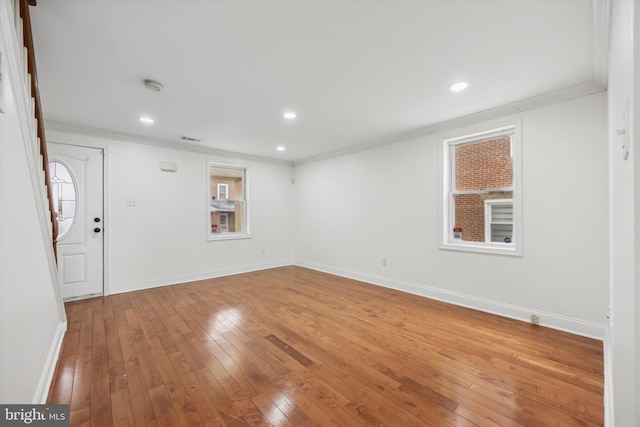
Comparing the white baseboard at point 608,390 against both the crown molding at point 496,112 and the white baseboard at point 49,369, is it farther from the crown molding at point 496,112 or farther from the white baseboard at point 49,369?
the white baseboard at point 49,369

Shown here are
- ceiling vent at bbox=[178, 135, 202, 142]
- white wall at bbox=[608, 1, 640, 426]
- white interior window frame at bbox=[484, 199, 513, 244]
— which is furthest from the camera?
ceiling vent at bbox=[178, 135, 202, 142]

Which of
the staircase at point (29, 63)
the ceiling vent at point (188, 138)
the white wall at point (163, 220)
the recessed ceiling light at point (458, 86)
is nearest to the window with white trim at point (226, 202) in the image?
the white wall at point (163, 220)

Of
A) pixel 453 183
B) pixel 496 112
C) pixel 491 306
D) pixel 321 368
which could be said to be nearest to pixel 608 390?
pixel 491 306

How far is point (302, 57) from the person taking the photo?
2107mm

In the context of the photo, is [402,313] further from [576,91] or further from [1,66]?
[1,66]

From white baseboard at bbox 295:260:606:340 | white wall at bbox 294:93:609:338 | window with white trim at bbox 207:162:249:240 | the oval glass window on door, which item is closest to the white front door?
the oval glass window on door

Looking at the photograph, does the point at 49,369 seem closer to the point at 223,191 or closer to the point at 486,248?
the point at 223,191

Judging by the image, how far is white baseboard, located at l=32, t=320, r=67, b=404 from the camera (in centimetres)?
166

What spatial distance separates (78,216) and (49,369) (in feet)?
8.68

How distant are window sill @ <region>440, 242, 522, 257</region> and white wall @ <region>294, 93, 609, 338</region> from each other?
0.07 m

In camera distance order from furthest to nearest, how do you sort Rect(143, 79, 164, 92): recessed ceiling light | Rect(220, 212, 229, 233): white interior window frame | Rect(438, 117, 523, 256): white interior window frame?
Rect(220, 212, 229, 233): white interior window frame
Rect(438, 117, 523, 256): white interior window frame
Rect(143, 79, 164, 92): recessed ceiling light

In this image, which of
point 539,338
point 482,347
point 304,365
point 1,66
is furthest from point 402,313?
point 1,66

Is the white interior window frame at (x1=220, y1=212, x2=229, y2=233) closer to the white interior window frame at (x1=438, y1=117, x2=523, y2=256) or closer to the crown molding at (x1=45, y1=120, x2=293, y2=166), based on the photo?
the crown molding at (x1=45, y1=120, x2=293, y2=166)

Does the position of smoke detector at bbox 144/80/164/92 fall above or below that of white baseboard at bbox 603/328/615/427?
above
